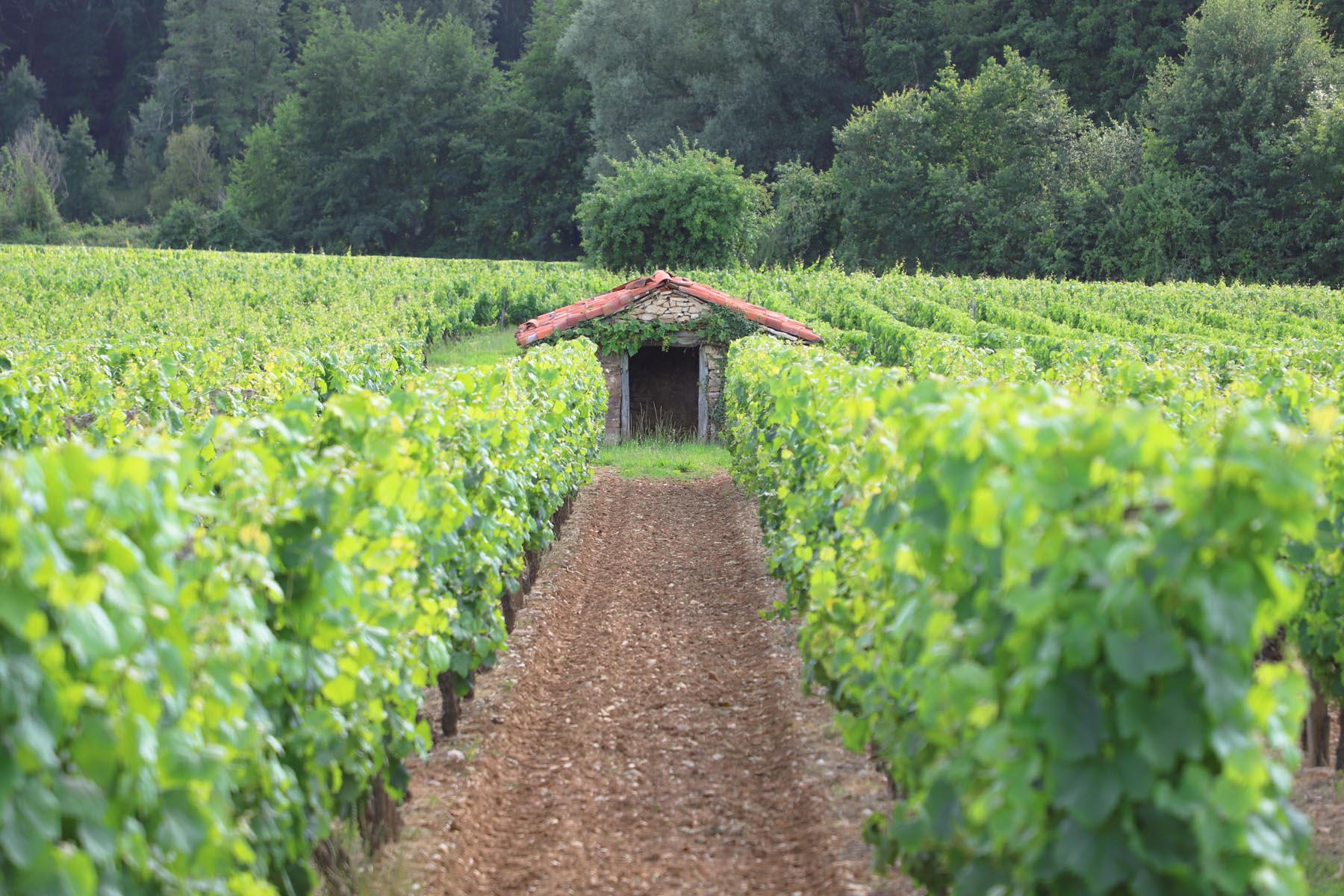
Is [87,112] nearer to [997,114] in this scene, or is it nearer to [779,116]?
[779,116]

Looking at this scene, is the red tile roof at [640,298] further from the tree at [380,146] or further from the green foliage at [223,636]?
the tree at [380,146]

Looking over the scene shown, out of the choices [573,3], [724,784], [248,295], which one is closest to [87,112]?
[573,3]

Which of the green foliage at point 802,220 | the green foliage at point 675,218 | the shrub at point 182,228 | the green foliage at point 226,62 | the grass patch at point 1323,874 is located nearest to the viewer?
the grass patch at point 1323,874

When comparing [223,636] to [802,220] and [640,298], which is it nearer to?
[640,298]

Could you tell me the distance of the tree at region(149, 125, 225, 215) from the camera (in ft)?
211

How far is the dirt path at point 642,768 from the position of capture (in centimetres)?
493

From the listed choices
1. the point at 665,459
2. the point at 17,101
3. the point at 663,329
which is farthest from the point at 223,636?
the point at 17,101

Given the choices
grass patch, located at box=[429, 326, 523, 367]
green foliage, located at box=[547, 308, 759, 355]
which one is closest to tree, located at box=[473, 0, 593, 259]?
grass patch, located at box=[429, 326, 523, 367]

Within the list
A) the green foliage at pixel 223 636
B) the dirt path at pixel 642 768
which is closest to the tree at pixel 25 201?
the dirt path at pixel 642 768

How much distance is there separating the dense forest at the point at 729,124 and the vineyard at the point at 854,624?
28.7 metres

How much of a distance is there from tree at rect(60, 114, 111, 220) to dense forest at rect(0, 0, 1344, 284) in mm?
135

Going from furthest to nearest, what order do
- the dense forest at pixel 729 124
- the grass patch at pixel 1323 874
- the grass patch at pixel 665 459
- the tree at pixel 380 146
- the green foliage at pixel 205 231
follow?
the tree at pixel 380 146, the green foliage at pixel 205 231, the dense forest at pixel 729 124, the grass patch at pixel 665 459, the grass patch at pixel 1323 874

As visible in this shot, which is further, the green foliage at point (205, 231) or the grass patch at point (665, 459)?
the green foliage at point (205, 231)

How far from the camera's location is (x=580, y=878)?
16.1ft
